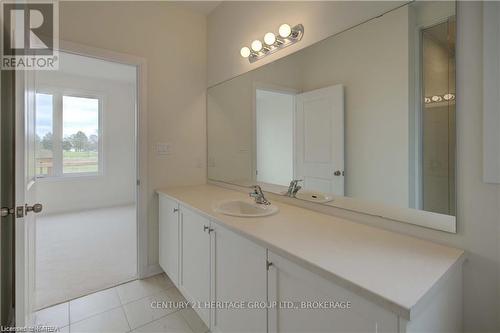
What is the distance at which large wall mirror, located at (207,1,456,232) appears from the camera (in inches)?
41.6

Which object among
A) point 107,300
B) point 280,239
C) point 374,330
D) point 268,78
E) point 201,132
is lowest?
point 107,300

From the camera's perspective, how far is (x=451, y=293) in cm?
92

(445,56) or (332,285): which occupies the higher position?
(445,56)

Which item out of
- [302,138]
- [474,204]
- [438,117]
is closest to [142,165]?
[302,138]

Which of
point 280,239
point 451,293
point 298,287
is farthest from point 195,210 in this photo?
point 451,293

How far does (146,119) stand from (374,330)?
230 cm

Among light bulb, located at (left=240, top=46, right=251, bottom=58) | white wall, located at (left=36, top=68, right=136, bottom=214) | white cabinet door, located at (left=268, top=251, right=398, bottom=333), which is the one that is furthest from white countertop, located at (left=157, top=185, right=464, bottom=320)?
white wall, located at (left=36, top=68, right=136, bottom=214)

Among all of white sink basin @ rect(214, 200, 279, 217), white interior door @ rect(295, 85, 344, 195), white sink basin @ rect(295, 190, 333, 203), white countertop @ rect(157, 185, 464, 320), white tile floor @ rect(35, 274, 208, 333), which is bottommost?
white tile floor @ rect(35, 274, 208, 333)

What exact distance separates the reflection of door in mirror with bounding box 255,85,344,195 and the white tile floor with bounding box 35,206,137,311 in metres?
1.79

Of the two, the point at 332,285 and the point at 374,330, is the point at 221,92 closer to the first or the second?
the point at 332,285

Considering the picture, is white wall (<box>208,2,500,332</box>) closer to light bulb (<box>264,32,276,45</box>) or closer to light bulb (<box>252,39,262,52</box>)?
light bulb (<box>264,32,276,45</box>)

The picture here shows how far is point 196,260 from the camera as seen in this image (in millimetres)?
1646

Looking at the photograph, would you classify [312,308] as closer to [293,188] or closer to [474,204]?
[474,204]

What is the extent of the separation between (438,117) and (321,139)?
671mm
